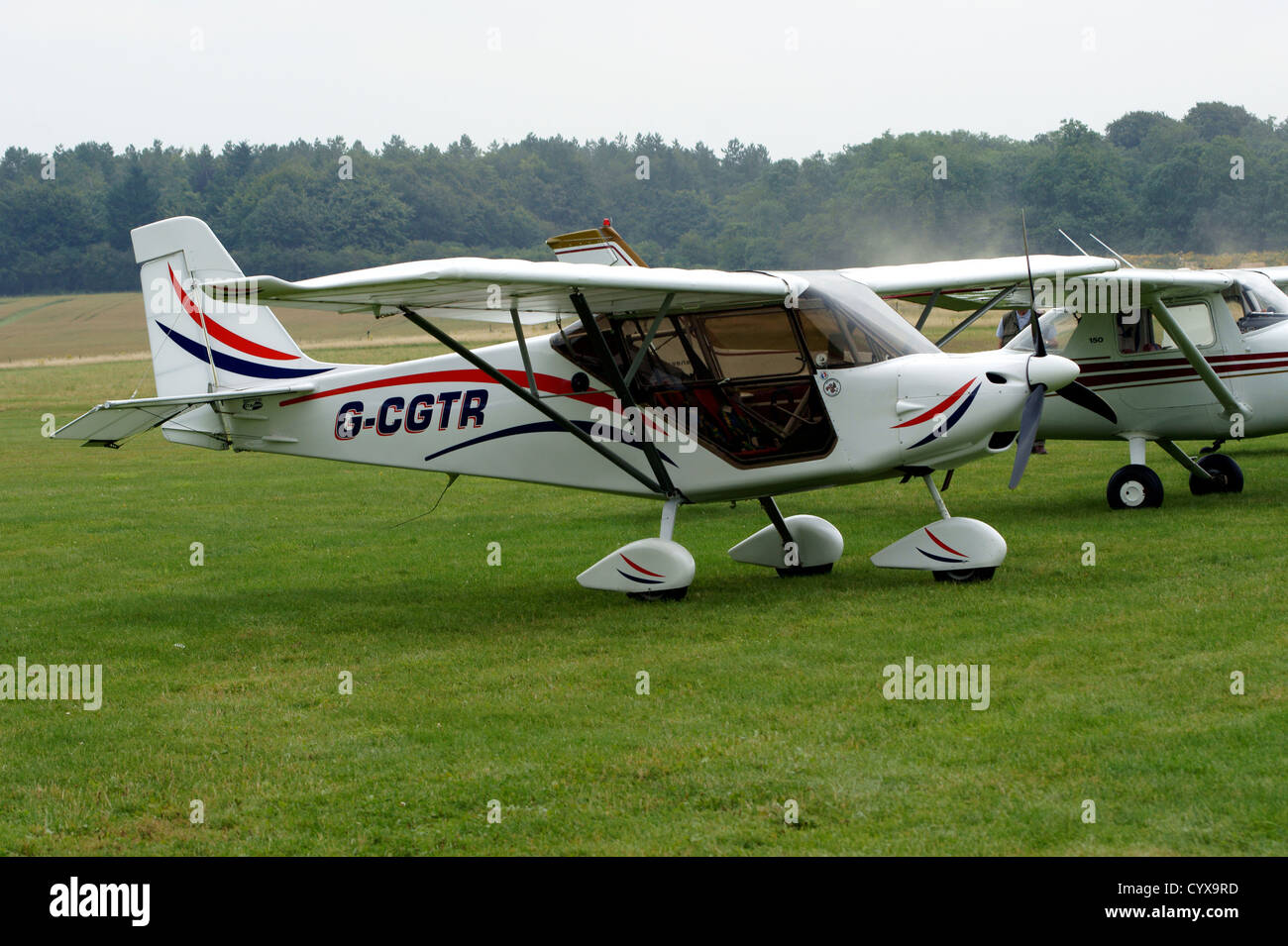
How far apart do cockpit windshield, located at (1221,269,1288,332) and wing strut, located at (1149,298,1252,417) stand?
0.78m

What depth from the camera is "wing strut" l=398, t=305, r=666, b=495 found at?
1048 centimetres

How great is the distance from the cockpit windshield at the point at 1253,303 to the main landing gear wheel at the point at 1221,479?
1.68 metres

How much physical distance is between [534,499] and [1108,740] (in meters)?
12.9

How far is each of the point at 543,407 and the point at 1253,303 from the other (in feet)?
29.8

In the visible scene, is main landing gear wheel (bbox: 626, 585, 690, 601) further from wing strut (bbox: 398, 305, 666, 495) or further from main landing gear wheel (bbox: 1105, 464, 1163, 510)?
main landing gear wheel (bbox: 1105, 464, 1163, 510)

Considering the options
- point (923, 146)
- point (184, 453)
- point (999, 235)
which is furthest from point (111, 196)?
point (184, 453)

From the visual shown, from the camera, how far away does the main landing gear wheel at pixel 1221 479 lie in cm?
1570

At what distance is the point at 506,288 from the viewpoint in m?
9.73

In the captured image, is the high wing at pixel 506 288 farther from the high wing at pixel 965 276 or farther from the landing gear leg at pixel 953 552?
the high wing at pixel 965 276

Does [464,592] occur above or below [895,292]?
below

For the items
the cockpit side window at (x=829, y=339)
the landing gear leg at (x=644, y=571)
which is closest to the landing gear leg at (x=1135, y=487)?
the cockpit side window at (x=829, y=339)
